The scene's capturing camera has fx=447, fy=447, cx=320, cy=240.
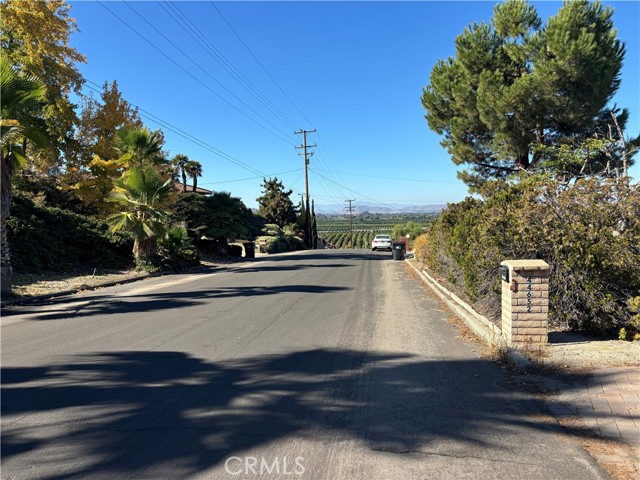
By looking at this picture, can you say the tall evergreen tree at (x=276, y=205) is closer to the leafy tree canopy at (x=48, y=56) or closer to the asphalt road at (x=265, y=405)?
the leafy tree canopy at (x=48, y=56)

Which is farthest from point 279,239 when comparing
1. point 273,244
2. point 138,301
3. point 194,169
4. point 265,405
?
point 265,405

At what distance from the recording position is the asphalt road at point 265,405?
320 centimetres

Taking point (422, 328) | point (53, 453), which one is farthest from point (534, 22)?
point (53, 453)

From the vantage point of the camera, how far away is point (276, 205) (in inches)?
2270

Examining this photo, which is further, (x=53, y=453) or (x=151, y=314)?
(x=151, y=314)

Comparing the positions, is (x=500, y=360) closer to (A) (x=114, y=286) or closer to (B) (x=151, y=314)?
(B) (x=151, y=314)

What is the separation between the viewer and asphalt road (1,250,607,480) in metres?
3.20

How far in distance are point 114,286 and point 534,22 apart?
17693 mm

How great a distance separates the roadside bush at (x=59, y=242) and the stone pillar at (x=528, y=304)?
1523cm

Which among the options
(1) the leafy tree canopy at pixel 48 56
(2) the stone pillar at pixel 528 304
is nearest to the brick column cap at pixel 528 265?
(2) the stone pillar at pixel 528 304

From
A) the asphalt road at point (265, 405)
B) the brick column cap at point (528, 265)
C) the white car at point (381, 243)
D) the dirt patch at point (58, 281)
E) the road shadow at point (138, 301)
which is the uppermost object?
the brick column cap at point (528, 265)

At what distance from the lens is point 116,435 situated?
3617mm

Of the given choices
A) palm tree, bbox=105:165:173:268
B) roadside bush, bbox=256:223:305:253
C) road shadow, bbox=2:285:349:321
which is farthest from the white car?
Answer: road shadow, bbox=2:285:349:321

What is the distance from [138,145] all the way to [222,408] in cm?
1736
